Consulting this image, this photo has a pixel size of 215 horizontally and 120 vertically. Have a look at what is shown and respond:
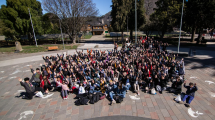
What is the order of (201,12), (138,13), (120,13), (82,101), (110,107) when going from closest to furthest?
1. (110,107)
2. (82,101)
3. (201,12)
4. (120,13)
5. (138,13)

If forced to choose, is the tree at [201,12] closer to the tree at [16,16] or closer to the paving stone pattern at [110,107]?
the paving stone pattern at [110,107]

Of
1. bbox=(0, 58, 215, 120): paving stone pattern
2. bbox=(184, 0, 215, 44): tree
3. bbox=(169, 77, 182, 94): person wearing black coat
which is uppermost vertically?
bbox=(184, 0, 215, 44): tree

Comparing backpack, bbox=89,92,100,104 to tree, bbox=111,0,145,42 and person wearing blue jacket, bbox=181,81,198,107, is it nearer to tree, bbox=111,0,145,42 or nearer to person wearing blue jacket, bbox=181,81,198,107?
A: person wearing blue jacket, bbox=181,81,198,107

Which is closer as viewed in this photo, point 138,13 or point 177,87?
point 177,87

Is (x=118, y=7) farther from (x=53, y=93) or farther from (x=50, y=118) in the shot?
(x=50, y=118)

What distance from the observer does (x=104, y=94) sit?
24.4 ft

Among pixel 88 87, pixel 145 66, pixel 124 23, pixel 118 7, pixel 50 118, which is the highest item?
pixel 118 7

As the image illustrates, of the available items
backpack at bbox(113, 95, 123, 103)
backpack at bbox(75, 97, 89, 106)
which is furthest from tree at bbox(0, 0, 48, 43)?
backpack at bbox(113, 95, 123, 103)

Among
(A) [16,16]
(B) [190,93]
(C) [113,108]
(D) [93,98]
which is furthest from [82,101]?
(A) [16,16]

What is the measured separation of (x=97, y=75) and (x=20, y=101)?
5064 mm

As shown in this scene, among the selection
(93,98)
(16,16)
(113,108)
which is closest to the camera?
(113,108)

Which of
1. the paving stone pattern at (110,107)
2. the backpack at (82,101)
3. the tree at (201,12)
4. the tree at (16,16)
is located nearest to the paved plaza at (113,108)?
the paving stone pattern at (110,107)

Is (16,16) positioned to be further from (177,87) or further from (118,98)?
(177,87)

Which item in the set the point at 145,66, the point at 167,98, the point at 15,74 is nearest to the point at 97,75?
the point at 145,66
